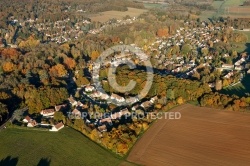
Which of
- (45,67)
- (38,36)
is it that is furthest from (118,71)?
(38,36)

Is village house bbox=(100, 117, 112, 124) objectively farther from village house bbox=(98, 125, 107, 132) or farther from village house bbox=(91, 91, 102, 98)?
village house bbox=(91, 91, 102, 98)

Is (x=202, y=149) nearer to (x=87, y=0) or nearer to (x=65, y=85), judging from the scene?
(x=65, y=85)

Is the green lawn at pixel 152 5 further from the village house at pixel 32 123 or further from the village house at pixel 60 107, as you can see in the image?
the village house at pixel 32 123

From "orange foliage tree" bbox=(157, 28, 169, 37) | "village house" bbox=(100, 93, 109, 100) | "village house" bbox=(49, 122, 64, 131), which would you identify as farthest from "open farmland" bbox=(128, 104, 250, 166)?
"orange foliage tree" bbox=(157, 28, 169, 37)

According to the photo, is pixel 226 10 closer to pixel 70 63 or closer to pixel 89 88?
pixel 70 63

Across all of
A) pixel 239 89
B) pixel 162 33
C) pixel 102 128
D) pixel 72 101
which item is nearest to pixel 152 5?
pixel 162 33

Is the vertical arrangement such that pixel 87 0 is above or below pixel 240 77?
above

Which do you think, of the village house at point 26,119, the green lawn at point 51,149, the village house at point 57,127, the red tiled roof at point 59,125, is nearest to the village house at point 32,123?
the village house at point 26,119
